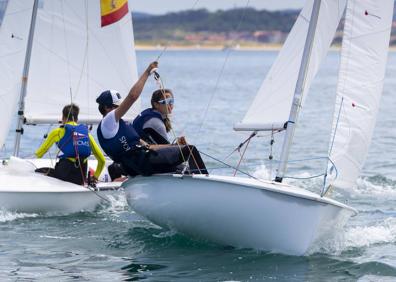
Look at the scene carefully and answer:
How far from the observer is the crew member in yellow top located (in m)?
11.3

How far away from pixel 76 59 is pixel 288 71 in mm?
4281

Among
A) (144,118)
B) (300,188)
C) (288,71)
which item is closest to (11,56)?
(144,118)

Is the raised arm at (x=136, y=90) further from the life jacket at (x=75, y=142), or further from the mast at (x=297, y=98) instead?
the life jacket at (x=75, y=142)

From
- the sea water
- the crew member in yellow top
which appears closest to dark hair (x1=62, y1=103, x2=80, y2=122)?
the crew member in yellow top

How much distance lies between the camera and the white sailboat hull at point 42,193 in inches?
436

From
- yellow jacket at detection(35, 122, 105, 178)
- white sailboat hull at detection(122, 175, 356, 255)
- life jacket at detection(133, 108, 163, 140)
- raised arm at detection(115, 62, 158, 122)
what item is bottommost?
white sailboat hull at detection(122, 175, 356, 255)

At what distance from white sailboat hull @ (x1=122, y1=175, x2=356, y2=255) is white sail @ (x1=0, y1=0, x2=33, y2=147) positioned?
4230 mm

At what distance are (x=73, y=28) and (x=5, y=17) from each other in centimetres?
111

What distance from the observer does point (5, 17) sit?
43.5 ft

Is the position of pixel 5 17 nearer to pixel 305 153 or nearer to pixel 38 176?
pixel 38 176

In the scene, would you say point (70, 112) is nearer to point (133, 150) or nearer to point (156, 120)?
point (156, 120)

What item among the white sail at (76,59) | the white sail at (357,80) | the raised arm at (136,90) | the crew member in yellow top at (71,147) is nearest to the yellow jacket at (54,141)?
the crew member in yellow top at (71,147)

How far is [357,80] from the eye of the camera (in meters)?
9.37

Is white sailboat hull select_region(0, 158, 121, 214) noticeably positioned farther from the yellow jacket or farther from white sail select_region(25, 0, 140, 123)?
white sail select_region(25, 0, 140, 123)
